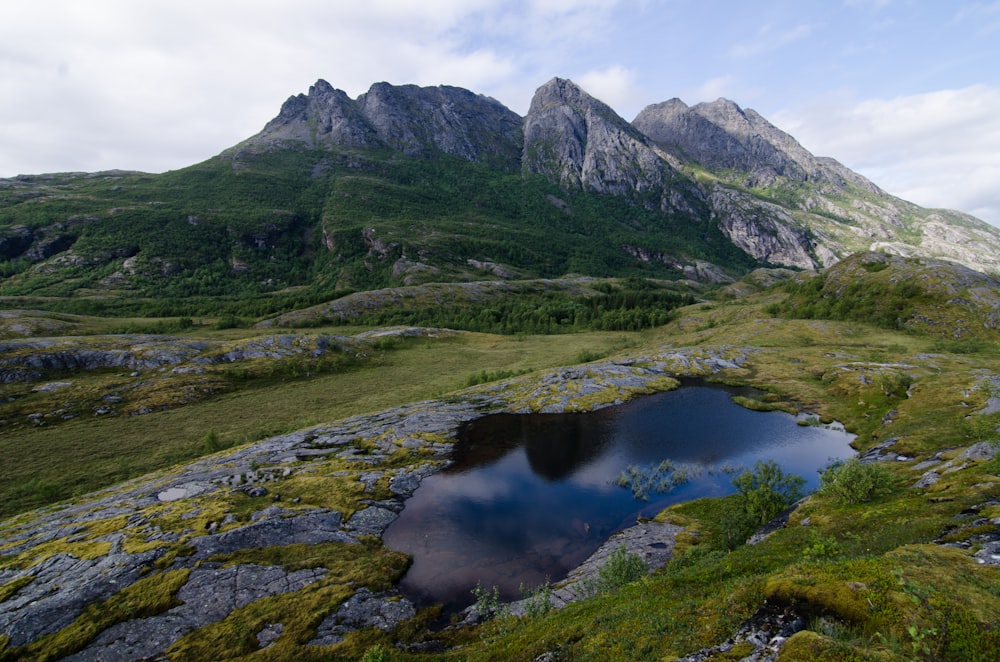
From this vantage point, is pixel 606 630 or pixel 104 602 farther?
pixel 104 602

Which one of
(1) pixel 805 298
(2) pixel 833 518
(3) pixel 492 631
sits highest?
(1) pixel 805 298

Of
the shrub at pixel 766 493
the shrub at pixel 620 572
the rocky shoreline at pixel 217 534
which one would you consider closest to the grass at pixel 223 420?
the rocky shoreline at pixel 217 534

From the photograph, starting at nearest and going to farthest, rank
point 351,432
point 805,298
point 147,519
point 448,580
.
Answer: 1. point 448,580
2. point 147,519
3. point 351,432
4. point 805,298

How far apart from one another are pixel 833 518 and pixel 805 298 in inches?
4827

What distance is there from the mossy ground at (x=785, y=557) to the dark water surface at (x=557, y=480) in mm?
3104

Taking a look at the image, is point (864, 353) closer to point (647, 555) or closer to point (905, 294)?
point (905, 294)

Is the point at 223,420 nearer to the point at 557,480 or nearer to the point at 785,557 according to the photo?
the point at 557,480

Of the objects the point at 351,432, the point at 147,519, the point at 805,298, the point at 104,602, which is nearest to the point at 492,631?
the point at 104,602

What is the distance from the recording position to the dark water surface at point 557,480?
2859 centimetres

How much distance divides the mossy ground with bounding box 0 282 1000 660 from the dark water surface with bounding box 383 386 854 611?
3104mm

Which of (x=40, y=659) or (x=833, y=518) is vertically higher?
(x=833, y=518)

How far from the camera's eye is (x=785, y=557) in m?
16.6

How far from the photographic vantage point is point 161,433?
195 ft

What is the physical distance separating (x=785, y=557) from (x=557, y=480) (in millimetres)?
25587
